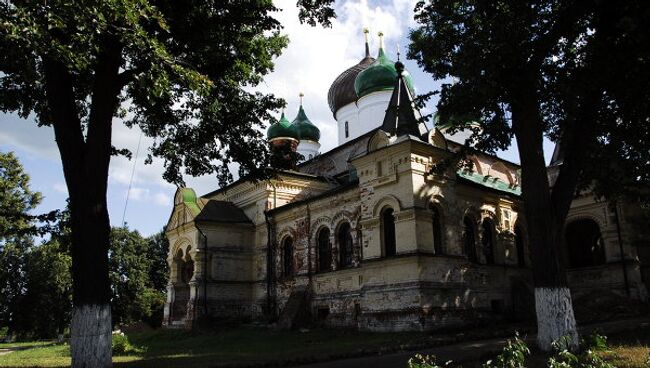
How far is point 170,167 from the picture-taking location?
12.5 m

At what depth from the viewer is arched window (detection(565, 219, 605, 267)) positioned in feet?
74.2

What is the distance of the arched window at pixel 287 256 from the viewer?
909 inches

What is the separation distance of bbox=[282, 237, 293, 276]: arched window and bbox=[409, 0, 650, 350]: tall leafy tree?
12536 mm

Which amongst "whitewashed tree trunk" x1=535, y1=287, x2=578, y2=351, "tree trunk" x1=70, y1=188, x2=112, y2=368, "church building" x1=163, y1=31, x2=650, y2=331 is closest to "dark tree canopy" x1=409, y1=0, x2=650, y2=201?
"whitewashed tree trunk" x1=535, y1=287, x2=578, y2=351

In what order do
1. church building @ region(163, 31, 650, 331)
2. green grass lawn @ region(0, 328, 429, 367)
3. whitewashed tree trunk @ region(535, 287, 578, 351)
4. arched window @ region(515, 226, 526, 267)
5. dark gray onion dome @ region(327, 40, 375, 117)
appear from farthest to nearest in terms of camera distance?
1. dark gray onion dome @ region(327, 40, 375, 117)
2. arched window @ region(515, 226, 526, 267)
3. church building @ region(163, 31, 650, 331)
4. green grass lawn @ region(0, 328, 429, 367)
5. whitewashed tree trunk @ region(535, 287, 578, 351)

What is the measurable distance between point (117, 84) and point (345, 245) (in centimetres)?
1276

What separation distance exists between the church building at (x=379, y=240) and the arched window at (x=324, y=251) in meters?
0.04

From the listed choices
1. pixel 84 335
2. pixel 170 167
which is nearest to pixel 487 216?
pixel 170 167

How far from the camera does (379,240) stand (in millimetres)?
17859

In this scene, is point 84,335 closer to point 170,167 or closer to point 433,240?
point 170,167

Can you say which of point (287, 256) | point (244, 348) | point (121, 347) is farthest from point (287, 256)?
point (121, 347)

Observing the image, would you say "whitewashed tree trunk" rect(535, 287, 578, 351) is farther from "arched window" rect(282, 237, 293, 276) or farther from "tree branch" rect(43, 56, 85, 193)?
"arched window" rect(282, 237, 293, 276)

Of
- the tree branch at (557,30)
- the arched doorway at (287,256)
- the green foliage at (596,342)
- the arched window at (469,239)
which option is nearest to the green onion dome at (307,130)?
the arched doorway at (287,256)

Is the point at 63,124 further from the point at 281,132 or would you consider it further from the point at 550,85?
the point at 281,132
